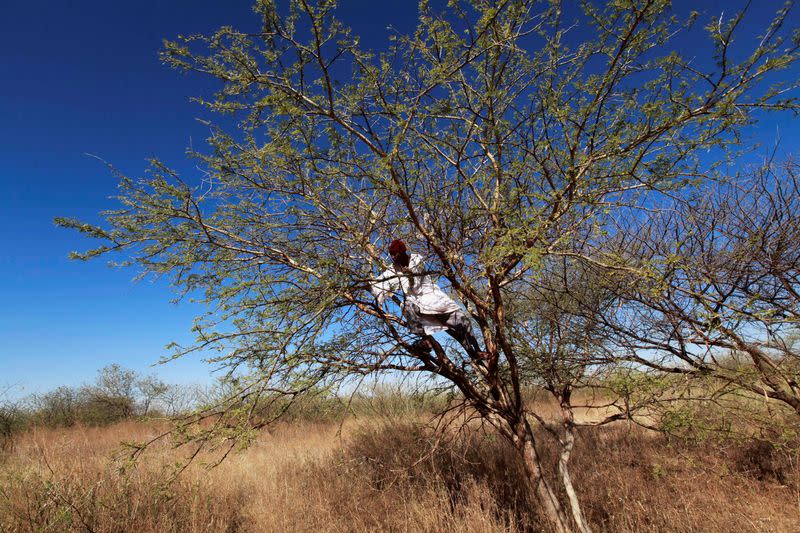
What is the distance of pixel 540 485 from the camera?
3.96 meters

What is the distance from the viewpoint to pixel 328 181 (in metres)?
3.19

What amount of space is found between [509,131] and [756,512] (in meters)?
5.77

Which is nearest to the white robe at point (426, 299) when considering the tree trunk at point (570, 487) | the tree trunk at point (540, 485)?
the tree trunk at point (540, 485)

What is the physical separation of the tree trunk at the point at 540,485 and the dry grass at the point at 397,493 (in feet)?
1.52

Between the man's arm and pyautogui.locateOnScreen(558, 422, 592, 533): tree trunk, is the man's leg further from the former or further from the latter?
pyautogui.locateOnScreen(558, 422, 592, 533): tree trunk

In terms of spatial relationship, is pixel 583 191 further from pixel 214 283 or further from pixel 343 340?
pixel 214 283

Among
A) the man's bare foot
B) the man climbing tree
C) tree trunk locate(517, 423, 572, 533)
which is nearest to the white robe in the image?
the man climbing tree

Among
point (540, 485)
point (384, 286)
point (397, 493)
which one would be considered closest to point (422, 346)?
point (384, 286)

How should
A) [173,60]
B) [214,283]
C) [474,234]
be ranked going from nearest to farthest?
[173,60], [214,283], [474,234]

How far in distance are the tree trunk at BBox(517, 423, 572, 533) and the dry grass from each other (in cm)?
46

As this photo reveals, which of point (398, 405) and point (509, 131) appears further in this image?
point (398, 405)

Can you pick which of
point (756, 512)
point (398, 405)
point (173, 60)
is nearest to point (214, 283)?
point (173, 60)

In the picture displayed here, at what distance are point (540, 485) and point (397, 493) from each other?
7.97 ft

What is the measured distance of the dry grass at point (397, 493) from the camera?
4129 mm
